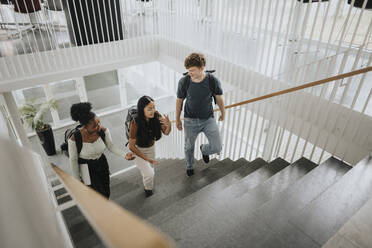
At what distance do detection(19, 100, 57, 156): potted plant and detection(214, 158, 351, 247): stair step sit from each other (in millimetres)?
5629

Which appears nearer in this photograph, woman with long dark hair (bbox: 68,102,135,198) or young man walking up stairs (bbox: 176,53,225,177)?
woman with long dark hair (bbox: 68,102,135,198)

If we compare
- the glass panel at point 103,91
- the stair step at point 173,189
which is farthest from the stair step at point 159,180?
the glass panel at point 103,91

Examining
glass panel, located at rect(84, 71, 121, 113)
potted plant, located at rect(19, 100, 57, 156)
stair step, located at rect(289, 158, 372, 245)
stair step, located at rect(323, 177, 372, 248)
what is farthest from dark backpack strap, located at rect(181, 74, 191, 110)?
glass panel, located at rect(84, 71, 121, 113)

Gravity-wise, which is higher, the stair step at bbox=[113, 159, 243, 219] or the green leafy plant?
the stair step at bbox=[113, 159, 243, 219]

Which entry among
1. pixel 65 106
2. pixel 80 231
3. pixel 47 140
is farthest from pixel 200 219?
pixel 65 106

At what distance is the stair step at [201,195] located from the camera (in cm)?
267

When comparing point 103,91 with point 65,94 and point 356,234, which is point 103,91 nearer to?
point 65,94

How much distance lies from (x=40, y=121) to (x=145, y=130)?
4474mm

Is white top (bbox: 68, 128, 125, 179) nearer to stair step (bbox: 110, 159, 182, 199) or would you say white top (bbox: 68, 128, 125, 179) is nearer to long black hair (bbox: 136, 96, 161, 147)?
long black hair (bbox: 136, 96, 161, 147)

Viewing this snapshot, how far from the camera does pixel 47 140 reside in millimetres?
6316

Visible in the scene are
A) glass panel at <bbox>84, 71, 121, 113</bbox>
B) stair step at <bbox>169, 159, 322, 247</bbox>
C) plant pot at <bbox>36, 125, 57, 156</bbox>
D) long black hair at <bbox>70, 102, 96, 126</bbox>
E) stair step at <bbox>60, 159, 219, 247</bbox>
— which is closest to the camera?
stair step at <bbox>169, 159, 322, 247</bbox>

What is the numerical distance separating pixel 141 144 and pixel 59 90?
6.43 metres

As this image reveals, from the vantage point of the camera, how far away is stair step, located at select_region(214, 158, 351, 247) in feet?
6.42

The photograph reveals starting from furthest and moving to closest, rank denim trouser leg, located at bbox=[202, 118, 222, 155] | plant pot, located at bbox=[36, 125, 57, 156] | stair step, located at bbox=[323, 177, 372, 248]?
plant pot, located at bbox=[36, 125, 57, 156], denim trouser leg, located at bbox=[202, 118, 222, 155], stair step, located at bbox=[323, 177, 372, 248]
